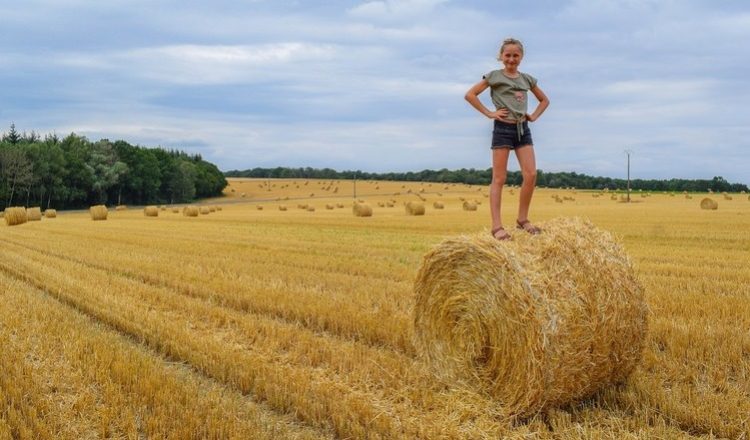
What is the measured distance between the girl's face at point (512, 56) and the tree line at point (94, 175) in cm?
6999

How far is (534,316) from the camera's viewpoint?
5.14 metres

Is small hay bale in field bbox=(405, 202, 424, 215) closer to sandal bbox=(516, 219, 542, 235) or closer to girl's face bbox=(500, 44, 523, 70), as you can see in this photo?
girl's face bbox=(500, 44, 523, 70)

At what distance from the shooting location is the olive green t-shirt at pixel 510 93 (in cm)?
650

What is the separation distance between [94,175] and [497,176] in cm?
7571

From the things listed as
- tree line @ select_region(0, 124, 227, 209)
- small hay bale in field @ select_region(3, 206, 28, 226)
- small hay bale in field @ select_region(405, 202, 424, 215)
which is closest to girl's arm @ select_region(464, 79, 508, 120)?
small hay bale in field @ select_region(405, 202, 424, 215)

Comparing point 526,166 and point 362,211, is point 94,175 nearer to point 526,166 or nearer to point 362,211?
point 362,211

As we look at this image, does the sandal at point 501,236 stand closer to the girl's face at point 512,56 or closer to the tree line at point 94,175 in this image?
the girl's face at point 512,56

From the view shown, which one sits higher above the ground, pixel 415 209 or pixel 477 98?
pixel 477 98

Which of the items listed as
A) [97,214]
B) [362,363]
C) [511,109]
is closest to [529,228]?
[511,109]

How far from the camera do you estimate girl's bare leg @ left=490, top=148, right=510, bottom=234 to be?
259 inches

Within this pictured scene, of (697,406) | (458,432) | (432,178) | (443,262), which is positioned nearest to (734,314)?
(697,406)

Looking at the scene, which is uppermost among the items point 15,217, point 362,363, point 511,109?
point 511,109

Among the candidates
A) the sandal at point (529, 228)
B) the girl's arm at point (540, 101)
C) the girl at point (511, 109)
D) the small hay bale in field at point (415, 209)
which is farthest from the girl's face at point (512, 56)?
the small hay bale in field at point (415, 209)

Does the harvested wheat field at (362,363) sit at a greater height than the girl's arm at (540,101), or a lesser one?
lesser
